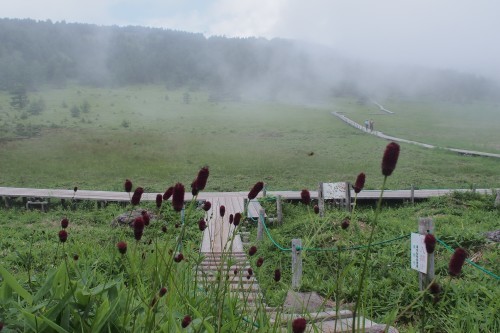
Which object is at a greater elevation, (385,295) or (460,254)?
(460,254)

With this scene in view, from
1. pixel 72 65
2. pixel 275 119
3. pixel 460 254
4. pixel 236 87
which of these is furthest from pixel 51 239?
pixel 72 65

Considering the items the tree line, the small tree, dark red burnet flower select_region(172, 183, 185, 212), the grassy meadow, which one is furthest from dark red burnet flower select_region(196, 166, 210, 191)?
the tree line

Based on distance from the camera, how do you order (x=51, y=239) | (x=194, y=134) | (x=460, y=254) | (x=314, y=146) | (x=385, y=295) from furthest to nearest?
1. (x=194, y=134)
2. (x=314, y=146)
3. (x=51, y=239)
4. (x=385, y=295)
5. (x=460, y=254)

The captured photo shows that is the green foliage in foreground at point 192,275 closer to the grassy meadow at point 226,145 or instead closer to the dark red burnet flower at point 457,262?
the dark red burnet flower at point 457,262

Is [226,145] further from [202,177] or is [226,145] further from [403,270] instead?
[202,177]

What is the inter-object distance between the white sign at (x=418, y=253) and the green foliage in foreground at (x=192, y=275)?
0.85 ft

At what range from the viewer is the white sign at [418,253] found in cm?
425

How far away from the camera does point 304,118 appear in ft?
131

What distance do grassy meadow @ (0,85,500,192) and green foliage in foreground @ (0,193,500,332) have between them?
553 centimetres

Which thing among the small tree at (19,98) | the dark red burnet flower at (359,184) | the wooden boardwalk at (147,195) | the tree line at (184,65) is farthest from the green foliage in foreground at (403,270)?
the tree line at (184,65)

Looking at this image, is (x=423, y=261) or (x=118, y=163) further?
(x=118, y=163)

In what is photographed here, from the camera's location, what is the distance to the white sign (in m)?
4.25

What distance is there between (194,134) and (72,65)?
42.8 m

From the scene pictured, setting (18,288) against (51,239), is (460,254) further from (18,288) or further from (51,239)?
(51,239)
